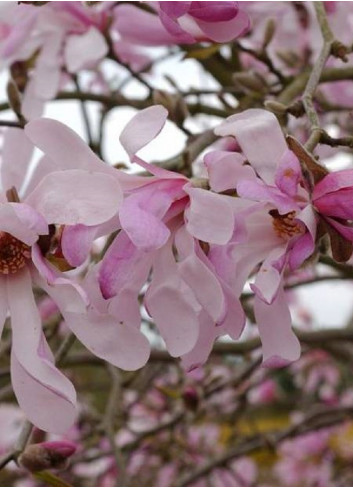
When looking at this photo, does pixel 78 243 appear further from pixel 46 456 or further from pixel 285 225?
pixel 46 456

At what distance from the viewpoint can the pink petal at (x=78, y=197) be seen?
0.53 meters

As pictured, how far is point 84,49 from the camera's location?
3.26 ft

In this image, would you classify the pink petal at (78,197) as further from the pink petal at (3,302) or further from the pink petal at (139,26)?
the pink petal at (139,26)

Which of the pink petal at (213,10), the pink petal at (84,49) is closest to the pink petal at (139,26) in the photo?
the pink petal at (84,49)

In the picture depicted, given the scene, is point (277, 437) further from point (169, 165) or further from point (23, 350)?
point (23, 350)

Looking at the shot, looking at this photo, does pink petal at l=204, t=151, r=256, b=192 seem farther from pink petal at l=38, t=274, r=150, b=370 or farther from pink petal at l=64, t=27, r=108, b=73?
pink petal at l=64, t=27, r=108, b=73

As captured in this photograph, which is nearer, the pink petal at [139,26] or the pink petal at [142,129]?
the pink petal at [142,129]

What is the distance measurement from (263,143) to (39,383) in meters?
0.21

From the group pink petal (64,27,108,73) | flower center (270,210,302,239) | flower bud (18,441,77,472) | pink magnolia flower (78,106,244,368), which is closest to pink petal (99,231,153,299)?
pink magnolia flower (78,106,244,368)

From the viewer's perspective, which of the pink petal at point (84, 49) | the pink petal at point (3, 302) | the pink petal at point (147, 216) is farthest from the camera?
the pink petal at point (84, 49)

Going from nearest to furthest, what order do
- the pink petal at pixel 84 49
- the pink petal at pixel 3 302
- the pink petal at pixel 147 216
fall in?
the pink petal at pixel 147 216, the pink petal at pixel 3 302, the pink petal at pixel 84 49

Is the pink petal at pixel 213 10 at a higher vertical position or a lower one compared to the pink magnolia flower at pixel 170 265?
higher

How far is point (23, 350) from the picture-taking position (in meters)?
0.58

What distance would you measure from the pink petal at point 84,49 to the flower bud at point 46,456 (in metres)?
0.45
